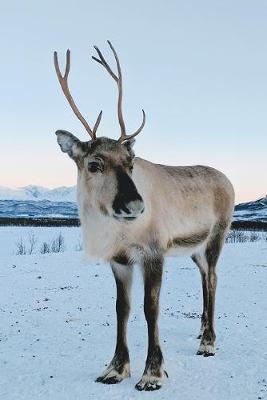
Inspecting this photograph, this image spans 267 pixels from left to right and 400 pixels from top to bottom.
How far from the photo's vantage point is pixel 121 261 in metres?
5.95

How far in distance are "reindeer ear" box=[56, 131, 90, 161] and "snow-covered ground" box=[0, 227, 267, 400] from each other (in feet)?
5.55

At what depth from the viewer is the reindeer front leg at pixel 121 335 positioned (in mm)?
5926

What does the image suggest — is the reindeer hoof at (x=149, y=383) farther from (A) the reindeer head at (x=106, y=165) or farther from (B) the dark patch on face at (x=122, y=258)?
(A) the reindeer head at (x=106, y=165)

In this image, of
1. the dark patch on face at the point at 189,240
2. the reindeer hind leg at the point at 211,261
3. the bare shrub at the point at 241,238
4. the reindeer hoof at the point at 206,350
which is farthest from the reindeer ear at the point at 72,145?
the bare shrub at the point at 241,238

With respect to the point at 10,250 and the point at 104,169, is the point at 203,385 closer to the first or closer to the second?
the point at 104,169

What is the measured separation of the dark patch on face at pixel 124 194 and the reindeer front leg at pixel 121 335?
4.12ft

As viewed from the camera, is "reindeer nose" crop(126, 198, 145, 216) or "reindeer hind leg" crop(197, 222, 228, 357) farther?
"reindeer hind leg" crop(197, 222, 228, 357)

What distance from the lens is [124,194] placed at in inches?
199

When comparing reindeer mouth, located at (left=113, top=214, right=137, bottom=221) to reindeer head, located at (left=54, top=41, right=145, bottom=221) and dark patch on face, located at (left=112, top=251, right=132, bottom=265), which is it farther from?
dark patch on face, located at (left=112, top=251, right=132, bottom=265)

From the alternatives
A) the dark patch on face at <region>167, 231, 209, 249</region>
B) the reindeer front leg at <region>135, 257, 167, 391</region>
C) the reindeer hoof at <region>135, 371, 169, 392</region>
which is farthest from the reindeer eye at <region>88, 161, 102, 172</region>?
the reindeer hoof at <region>135, 371, 169, 392</region>

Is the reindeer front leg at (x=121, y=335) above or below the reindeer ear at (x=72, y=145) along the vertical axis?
below

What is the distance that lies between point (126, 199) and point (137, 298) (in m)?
7.32

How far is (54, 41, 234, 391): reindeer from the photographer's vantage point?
5.36 meters

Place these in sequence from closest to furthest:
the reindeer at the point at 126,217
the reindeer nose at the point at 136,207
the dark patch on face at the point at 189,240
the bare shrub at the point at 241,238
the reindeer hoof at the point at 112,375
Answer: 1. the reindeer nose at the point at 136,207
2. the reindeer at the point at 126,217
3. the reindeer hoof at the point at 112,375
4. the dark patch on face at the point at 189,240
5. the bare shrub at the point at 241,238
